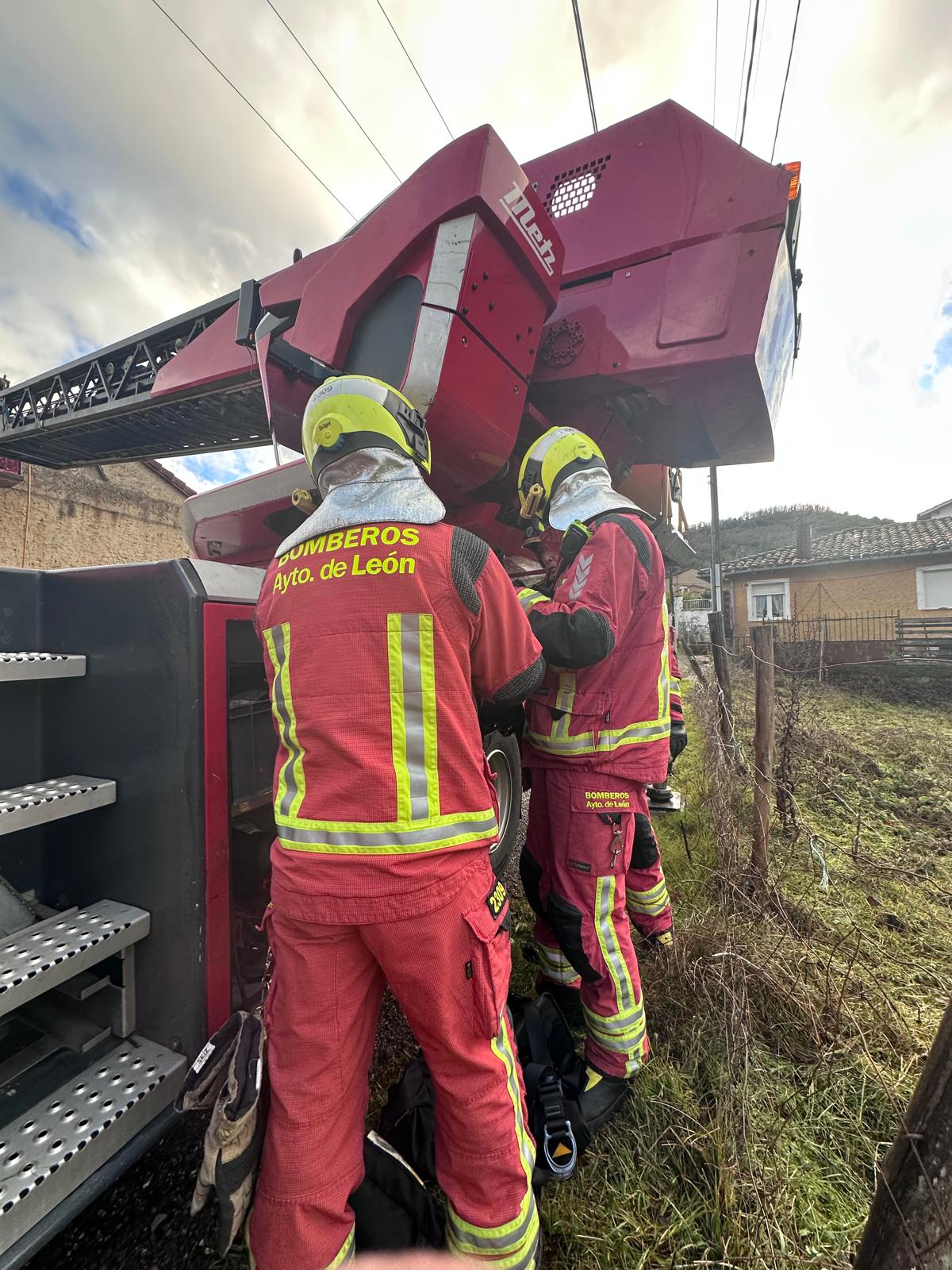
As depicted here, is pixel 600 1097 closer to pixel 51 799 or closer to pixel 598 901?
pixel 598 901

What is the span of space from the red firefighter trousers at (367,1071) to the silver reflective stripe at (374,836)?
0.34ft

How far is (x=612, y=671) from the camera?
1.98 m

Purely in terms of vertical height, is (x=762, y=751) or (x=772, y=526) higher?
(x=772, y=526)

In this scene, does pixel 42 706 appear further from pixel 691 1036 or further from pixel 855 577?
pixel 855 577

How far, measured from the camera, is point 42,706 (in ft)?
5.42

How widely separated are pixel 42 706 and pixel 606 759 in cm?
174

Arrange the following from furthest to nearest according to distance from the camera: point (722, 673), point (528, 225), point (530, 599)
A: 1. point (722, 673)
2. point (528, 225)
3. point (530, 599)

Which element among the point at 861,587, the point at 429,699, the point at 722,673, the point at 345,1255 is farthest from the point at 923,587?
the point at 345,1255

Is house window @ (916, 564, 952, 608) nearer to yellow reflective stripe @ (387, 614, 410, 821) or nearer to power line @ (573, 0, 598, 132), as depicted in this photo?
power line @ (573, 0, 598, 132)

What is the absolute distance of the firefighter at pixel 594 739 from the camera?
179 cm

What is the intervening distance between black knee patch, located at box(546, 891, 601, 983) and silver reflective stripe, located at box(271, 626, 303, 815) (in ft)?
3.50

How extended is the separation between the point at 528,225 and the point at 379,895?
2.18 metres

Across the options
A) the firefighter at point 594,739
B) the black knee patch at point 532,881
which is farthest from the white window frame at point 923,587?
the black knee patch at point 532,881

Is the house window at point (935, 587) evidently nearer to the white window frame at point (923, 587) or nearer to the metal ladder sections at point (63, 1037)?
the white window frame at point (923, 587)
